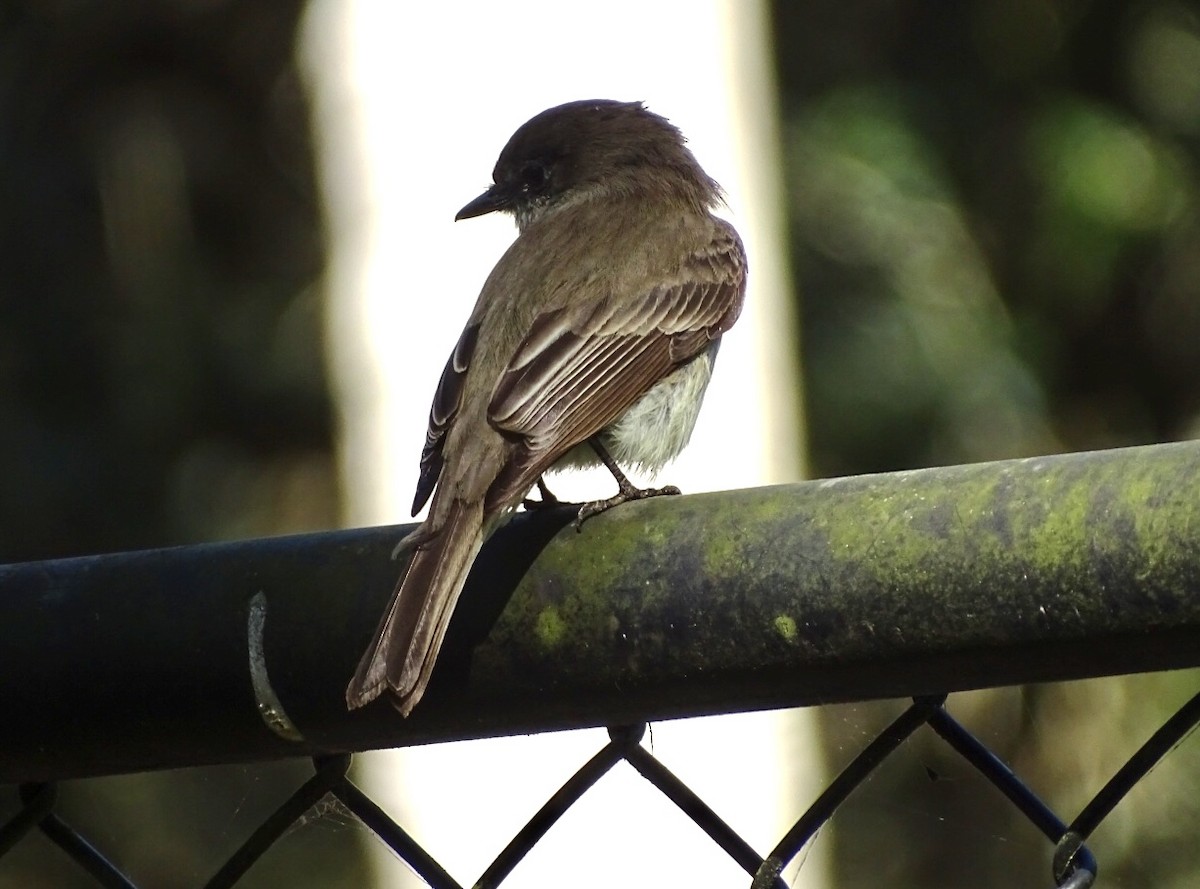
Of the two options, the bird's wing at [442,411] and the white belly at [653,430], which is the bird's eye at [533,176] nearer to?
the white belly at [653,430]

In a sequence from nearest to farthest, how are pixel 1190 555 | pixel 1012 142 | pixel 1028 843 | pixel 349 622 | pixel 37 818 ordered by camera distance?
pixel 1190 555, pixel 349 622, pixel 37 818, pixel 1028 843, pixel 1012 142

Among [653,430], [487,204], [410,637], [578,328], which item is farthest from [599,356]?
[410,637]

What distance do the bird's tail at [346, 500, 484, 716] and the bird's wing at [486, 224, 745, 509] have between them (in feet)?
2.55

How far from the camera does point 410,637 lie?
1.61 metres

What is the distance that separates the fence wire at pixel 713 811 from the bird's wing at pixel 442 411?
0.99m

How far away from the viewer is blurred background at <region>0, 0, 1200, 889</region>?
288 inches

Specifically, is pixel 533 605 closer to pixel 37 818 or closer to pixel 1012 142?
pixel 37 818

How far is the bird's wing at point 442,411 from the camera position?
306 cm

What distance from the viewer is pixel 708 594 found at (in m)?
1.52

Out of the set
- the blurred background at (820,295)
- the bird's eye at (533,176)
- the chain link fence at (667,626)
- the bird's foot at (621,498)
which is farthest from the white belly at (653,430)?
the blurred background at (820,295)

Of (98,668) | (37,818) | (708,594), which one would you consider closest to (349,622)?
(98,668)

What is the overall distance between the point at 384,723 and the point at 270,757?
16 centimetres

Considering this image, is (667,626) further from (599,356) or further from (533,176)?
(533,176)

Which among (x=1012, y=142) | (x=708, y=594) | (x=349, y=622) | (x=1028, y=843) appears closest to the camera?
(x=708, y=594)
